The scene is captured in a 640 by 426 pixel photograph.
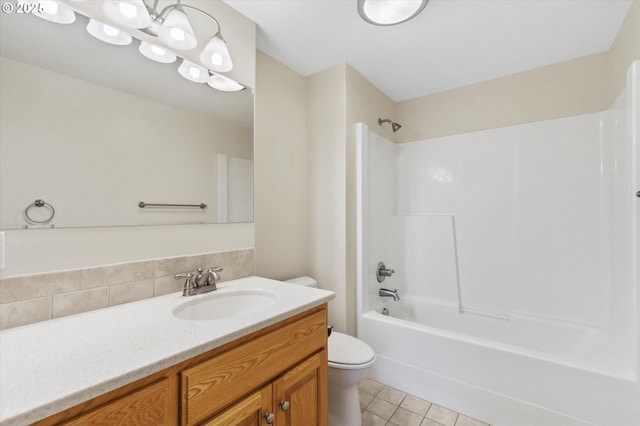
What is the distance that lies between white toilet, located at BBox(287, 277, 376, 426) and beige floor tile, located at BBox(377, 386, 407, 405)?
378 mm

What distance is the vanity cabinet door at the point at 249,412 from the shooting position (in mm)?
813

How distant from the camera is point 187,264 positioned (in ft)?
4.32

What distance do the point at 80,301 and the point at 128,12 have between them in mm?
1107

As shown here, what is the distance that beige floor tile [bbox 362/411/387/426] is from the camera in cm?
162

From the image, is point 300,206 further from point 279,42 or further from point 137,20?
point 137,20

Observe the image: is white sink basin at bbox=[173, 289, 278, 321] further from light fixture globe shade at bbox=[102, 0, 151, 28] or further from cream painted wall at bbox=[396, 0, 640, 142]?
cream painted wall at bbox=[396, 0, 640, 142]

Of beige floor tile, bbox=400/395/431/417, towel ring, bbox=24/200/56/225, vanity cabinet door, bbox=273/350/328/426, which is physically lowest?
beige floor tile, bbox=400/395/431/417

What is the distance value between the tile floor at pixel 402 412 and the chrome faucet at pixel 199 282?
4.03 feet

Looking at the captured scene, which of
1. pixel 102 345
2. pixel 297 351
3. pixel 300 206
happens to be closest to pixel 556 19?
pixel 300 206

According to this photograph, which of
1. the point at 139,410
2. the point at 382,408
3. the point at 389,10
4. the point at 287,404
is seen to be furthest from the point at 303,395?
the point at 389,10

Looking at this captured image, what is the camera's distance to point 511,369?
1.57 m

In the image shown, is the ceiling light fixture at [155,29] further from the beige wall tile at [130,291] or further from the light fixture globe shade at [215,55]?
the beige wall tile at [130,291]

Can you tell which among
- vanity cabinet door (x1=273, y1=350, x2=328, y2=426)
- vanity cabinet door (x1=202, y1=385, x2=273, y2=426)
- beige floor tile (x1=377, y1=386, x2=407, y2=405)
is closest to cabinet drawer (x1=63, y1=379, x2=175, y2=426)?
vanity cabinet door (x1=202, y1=385, x2=273, y2=426)

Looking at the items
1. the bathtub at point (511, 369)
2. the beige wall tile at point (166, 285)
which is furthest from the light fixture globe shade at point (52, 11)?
the bathtub at point (511, 369)
